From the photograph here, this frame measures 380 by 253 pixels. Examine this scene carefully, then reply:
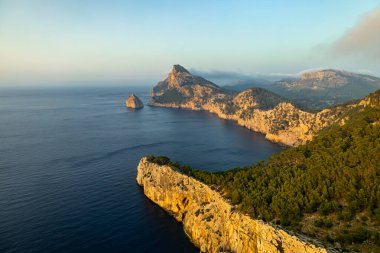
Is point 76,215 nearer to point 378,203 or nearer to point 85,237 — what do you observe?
point 85,237

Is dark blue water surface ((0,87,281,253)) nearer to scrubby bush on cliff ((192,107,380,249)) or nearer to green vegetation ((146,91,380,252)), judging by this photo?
scrubby bush on cliff ((192,107,380,249))

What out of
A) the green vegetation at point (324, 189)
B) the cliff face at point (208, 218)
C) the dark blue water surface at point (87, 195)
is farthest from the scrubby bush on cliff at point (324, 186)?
the dark blue water surface at point (87, 195)

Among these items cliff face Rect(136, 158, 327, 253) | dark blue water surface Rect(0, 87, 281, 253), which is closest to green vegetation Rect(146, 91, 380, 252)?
cliff face Rect(136, 158, 327, 253)

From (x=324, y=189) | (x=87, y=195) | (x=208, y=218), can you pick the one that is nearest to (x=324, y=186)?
(x=324, y=189)

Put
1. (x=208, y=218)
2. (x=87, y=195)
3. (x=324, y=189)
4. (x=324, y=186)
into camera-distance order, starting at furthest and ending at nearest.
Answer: (x=87, y=195) → (x=208, y=218) → (x=324, y=186) → (x=324, y=189)

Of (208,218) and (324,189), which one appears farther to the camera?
(208,218)

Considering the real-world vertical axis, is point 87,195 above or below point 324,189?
below

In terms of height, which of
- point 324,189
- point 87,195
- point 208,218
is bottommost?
point 87,195

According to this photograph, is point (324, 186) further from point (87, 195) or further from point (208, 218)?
point (87, 195)
